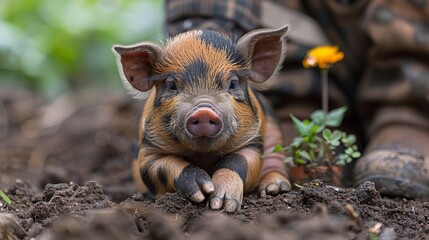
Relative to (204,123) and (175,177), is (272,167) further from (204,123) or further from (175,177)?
(204,123)

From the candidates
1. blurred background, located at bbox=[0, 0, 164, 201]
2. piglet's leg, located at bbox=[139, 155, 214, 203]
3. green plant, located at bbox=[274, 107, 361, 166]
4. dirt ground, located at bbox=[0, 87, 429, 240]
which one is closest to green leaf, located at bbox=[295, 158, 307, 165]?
green plant, located at bbox=[274, 107, 361, 166]

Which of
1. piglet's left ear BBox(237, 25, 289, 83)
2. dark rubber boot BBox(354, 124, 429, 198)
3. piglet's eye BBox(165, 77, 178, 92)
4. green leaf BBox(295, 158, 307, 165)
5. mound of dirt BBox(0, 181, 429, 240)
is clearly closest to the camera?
mound of dirt BBox(0, 181, 429, 240)

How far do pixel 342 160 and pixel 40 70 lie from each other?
4786 mm

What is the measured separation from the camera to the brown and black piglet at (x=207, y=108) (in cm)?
291

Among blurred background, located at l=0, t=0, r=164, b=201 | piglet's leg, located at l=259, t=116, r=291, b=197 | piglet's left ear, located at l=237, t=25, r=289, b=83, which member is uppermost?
A: piglet's left ear, located at l=237, t=25, r=289, b=83

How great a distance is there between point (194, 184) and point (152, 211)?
49 cm

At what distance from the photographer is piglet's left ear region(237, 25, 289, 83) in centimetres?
323

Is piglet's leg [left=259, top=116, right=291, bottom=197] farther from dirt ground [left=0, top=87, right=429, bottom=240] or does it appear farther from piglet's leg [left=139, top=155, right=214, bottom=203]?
piglet's leg [left=139, top=155, right=214, bottom=203]

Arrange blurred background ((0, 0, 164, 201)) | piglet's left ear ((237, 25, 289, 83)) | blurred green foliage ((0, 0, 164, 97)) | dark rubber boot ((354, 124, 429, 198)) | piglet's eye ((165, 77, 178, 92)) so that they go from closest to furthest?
1. piglet's eye ((165, 77, 178, 92))
2. piglet's left ear ((237, 25, 289, 83))
3. dark rubber boot ((354, 124, 429, 198))
4. blurred background ((0, 0, 164, 201))
5. blurred green foliage ((0, 0, 164, 97))

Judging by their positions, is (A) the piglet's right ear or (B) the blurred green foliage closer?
(A) the piglet's right ear

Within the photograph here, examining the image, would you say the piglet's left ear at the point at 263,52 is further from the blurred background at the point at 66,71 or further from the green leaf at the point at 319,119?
the blurred background at the point at 66,71

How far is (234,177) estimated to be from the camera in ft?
9.72

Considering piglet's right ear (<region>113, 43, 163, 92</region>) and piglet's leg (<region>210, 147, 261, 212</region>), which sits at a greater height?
piglet's right ear (<region>113, 43, 163, 92</region>)

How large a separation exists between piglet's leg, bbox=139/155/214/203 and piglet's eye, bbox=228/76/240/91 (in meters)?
0.35
